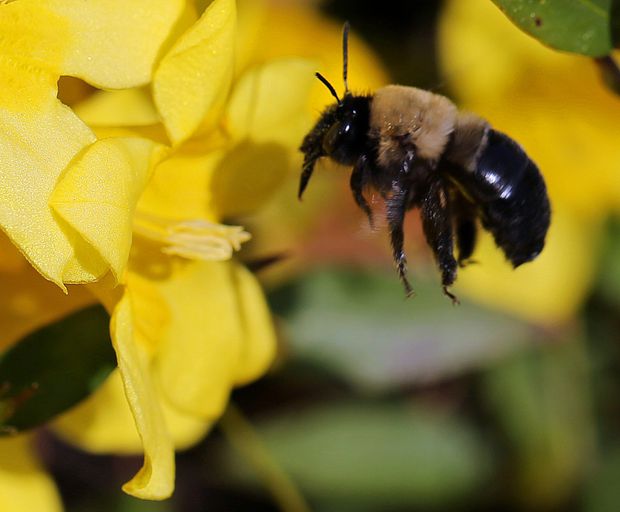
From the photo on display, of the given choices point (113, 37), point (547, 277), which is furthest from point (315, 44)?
point (113, 37)

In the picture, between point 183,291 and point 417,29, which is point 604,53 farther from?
point 417,29

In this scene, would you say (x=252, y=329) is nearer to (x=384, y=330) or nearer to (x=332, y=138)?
(x=332, y=138)

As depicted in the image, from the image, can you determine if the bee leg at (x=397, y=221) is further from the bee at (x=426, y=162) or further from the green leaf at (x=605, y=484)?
the green leaf at (x=605, y=484)

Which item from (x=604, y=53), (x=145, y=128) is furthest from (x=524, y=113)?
(x=145, y=128)

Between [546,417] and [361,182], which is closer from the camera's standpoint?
[361,182]

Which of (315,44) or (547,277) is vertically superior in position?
(315,44)

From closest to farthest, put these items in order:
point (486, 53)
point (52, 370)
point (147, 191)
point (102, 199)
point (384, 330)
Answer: point (102, 199) → point (52, 370) → point (147, 191) → point (384, 330) → point (486, 53)

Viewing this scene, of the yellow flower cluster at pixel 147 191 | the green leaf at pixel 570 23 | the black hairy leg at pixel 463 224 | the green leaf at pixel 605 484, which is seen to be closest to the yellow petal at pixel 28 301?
the yellow flower cluster at pixel 147 191
